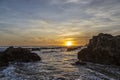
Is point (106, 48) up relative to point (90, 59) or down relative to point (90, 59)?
up

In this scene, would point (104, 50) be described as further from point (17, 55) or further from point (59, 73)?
point (17, 55)

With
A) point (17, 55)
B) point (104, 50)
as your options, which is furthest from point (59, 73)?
point (17, 55)

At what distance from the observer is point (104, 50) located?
27.5 meters

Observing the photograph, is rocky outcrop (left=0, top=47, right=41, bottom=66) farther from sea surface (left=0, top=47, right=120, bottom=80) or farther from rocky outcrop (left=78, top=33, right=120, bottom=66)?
rocky outcrop (left=78, top=33, right=120, bottom=66)

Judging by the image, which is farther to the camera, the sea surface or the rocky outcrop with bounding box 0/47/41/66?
the rocky outcrop with bounding box 0/47/41/66

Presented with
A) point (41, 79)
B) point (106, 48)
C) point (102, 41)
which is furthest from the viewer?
point (102, 41)

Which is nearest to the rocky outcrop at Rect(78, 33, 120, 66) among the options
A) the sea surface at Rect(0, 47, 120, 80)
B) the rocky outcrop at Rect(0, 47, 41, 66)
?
the sea surface at Rect(0, 47, 120, 80)

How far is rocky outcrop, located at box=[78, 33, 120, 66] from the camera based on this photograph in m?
26.3

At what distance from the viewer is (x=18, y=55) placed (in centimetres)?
3180

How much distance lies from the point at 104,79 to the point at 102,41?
14.8m

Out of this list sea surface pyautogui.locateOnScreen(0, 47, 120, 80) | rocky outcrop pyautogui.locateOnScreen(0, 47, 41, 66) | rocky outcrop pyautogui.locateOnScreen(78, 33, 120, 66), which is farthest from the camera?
rocky outcrop pyautogui.locateOnScreen(0, 47, 41, 66)

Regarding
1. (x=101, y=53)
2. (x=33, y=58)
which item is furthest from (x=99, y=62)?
(x=33, y=58)

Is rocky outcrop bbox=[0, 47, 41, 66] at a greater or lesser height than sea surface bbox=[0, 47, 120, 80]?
greater

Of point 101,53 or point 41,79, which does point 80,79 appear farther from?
point 101,53
